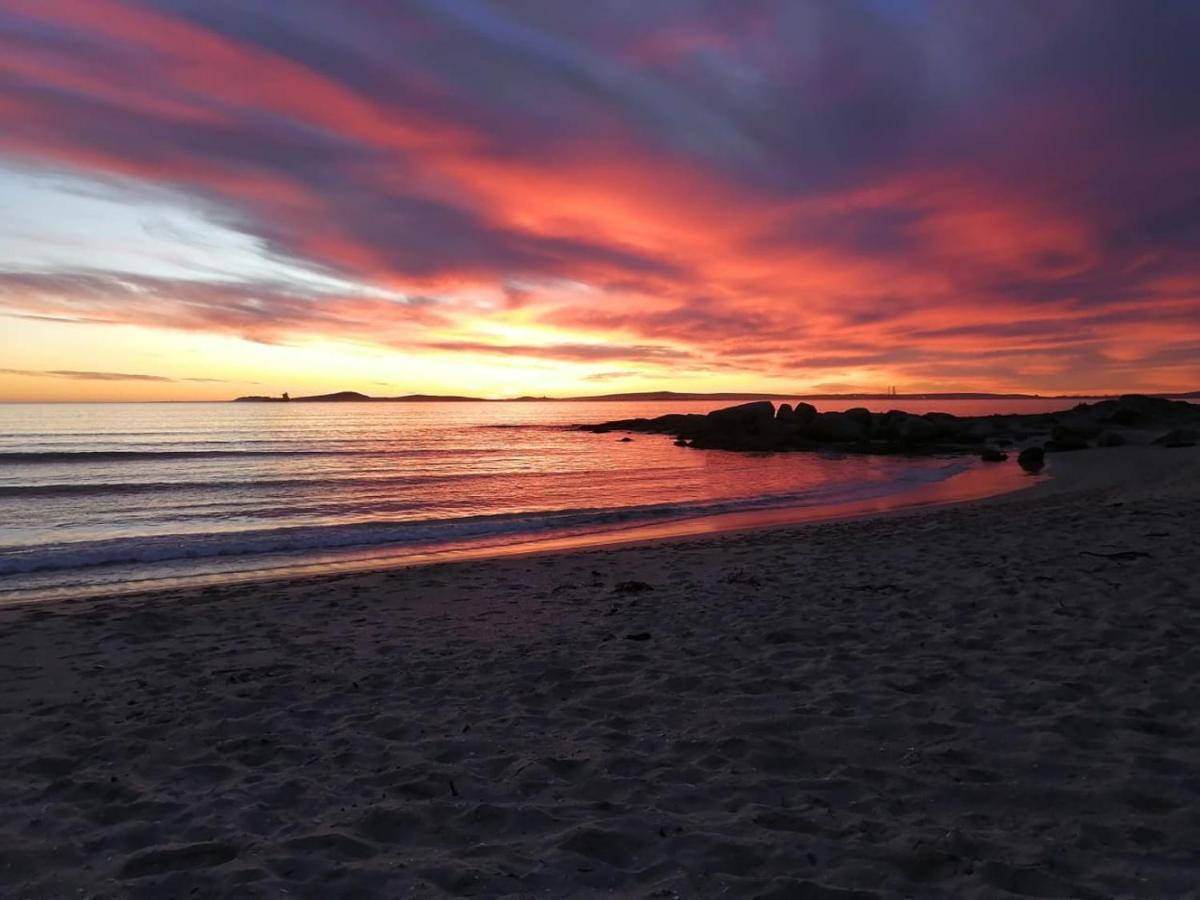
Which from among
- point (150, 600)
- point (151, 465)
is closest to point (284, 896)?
point (150, 600)

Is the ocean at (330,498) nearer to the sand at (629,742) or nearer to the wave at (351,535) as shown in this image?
the wave at (351,535)

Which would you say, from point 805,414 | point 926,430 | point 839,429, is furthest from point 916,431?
point 805,414

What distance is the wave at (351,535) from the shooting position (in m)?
13.8

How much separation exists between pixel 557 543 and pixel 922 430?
36.1 metres

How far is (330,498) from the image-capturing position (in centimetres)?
2275

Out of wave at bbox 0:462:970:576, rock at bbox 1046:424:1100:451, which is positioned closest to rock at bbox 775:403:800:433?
rock at bbox 1046:424:1100:451

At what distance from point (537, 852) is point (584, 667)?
2992 millimetres

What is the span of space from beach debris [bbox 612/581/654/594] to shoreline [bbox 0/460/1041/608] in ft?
13.0

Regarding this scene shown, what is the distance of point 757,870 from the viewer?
3.45 m

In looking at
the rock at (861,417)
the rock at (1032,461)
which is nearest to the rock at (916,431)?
the rock at (861,417)

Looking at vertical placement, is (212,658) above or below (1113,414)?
below

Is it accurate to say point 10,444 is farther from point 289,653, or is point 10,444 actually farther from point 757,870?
point 757,870

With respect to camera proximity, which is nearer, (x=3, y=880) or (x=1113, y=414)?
(x=3, y=880)

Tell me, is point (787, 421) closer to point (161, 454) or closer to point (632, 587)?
point (161, 454)
